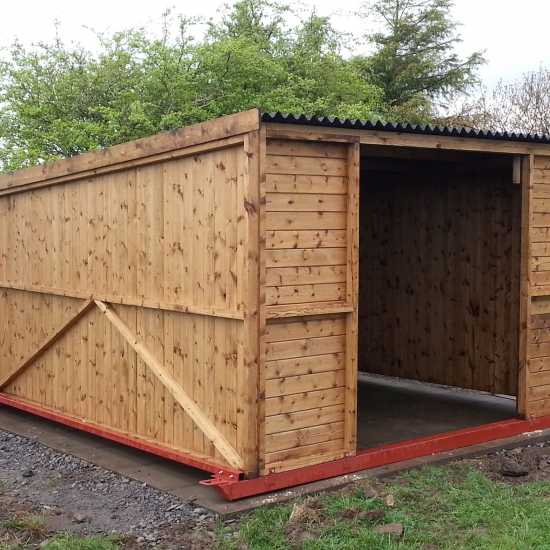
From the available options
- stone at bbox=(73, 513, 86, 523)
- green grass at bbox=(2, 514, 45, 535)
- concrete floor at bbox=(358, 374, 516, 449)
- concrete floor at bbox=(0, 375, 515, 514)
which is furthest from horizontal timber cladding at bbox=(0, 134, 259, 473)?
concrete floor at bbox=(358, 374, 516, 449)

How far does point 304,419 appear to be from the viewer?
6043 mm

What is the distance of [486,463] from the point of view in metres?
6.58

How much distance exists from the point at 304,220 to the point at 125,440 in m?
2.56

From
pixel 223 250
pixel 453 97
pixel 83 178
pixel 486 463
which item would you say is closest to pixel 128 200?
pixel 83 178

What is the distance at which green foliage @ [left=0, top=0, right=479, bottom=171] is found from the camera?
23875mm

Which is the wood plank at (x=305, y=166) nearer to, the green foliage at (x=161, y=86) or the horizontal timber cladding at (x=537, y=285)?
the horizontal timber cladding at (x=537, y=285)

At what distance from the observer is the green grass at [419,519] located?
479 centimetres

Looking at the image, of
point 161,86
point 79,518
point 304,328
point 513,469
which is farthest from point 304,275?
point 161,86

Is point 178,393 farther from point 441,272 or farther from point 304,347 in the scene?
point 441,272

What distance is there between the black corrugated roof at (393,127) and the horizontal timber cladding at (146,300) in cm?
37

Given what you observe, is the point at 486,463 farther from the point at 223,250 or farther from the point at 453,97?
the point at 453,97

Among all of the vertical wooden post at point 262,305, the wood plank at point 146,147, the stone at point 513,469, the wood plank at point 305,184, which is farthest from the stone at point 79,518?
the stone at point 513,469

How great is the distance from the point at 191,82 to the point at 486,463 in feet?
64.5

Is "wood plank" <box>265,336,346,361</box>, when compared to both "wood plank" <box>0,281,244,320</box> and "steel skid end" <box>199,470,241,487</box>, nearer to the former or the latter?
"wood plank" <box>0,281,244,320</box>
